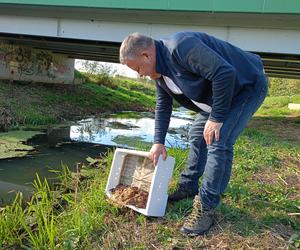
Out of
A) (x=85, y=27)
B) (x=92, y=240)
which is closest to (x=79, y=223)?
(x=92, y=240)

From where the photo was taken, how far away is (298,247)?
8.55 ft

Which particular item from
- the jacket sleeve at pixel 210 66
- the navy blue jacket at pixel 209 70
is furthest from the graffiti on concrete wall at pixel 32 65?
the jacket sleeve at pixel 210 66

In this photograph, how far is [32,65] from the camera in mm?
15977

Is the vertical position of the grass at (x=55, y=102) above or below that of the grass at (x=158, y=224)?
below

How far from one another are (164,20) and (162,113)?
7096 millimetres

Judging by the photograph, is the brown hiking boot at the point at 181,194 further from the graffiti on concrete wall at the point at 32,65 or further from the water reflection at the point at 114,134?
the graffiti on concrete wall at the point at 32,65

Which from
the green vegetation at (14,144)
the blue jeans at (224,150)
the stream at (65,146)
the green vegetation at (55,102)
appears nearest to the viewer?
the blue jeans at (224,150)

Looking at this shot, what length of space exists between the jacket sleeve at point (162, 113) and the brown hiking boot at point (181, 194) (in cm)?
48

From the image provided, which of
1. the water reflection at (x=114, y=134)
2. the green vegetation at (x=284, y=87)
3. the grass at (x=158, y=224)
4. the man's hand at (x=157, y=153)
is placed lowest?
the green vegetation at (x=284, y=87)

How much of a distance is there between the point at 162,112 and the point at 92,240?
3.67 feet

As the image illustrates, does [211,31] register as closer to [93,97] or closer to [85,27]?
[85,27]

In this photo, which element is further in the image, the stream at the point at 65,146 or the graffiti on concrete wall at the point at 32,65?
the graffiti on concrete wall at the point at 32,65

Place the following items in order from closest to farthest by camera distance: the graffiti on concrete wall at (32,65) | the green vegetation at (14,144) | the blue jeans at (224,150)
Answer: the blue jeans at (224,150), the green vegetation at (14,144), the graffiti on concrete wall at (32,65)

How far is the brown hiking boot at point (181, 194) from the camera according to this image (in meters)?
3.29
